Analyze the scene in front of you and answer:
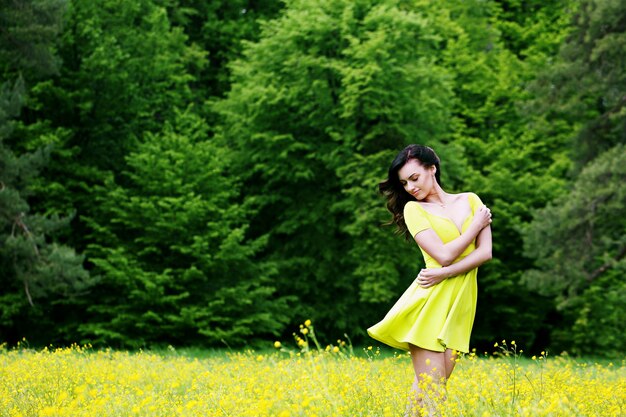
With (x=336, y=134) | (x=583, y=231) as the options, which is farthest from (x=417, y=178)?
(x=336, y=134)

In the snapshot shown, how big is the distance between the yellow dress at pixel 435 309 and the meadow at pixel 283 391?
0.31 metres

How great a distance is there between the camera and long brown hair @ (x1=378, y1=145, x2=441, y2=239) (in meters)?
5.07

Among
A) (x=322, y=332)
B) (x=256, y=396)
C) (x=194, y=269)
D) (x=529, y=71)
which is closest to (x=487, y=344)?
(x=322, y=332)

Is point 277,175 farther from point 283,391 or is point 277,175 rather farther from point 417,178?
point 283,391

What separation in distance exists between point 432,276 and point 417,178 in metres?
0.62

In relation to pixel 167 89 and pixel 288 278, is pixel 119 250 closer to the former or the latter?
pixel 288 278

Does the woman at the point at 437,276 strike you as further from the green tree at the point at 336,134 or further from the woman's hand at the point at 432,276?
the green tree at the point at 336,134

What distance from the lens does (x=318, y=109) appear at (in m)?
23.5

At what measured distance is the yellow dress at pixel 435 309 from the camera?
189 inches

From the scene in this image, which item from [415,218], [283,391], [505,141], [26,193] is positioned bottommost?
[26,193]

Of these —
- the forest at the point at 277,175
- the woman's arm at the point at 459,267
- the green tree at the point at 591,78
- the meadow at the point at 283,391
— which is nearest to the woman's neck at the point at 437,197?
the woman's arm at the point at 459,267

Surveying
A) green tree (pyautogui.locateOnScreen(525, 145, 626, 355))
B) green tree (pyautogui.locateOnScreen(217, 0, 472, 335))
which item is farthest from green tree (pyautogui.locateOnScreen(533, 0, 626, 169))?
green tree (pyautogui.locateOnScreen(217, 0, 472, 335))

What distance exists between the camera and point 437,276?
15.9 feet

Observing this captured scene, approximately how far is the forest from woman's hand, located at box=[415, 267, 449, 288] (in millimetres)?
14539
